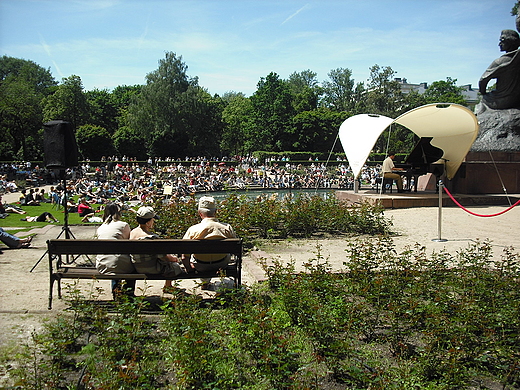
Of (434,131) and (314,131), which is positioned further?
(314,131)

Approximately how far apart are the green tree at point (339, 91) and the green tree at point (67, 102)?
47.0 meters

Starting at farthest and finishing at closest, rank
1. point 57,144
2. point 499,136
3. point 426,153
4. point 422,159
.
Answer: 1. point 499,136
2. point 422,159
3. point 426,153
4. point 57,144

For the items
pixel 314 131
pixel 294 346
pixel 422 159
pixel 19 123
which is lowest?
pixel 294 346

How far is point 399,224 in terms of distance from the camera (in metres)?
10.9

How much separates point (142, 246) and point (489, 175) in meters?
15.0

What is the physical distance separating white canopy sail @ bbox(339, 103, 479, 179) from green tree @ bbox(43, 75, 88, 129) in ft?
163

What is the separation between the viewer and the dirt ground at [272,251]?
4.54 meters

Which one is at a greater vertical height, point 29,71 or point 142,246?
point 29,71

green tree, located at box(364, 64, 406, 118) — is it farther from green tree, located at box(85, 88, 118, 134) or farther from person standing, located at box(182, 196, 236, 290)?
person standing, located at box(182, 196, 236, 290)

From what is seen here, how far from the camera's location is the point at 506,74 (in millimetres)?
17406

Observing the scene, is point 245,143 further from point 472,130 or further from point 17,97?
point 472,130

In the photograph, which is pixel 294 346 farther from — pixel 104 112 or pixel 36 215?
pixel 104 112

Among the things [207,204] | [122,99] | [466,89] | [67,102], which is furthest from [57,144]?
[466,89]

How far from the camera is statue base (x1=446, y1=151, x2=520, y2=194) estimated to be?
15797 millimetres
